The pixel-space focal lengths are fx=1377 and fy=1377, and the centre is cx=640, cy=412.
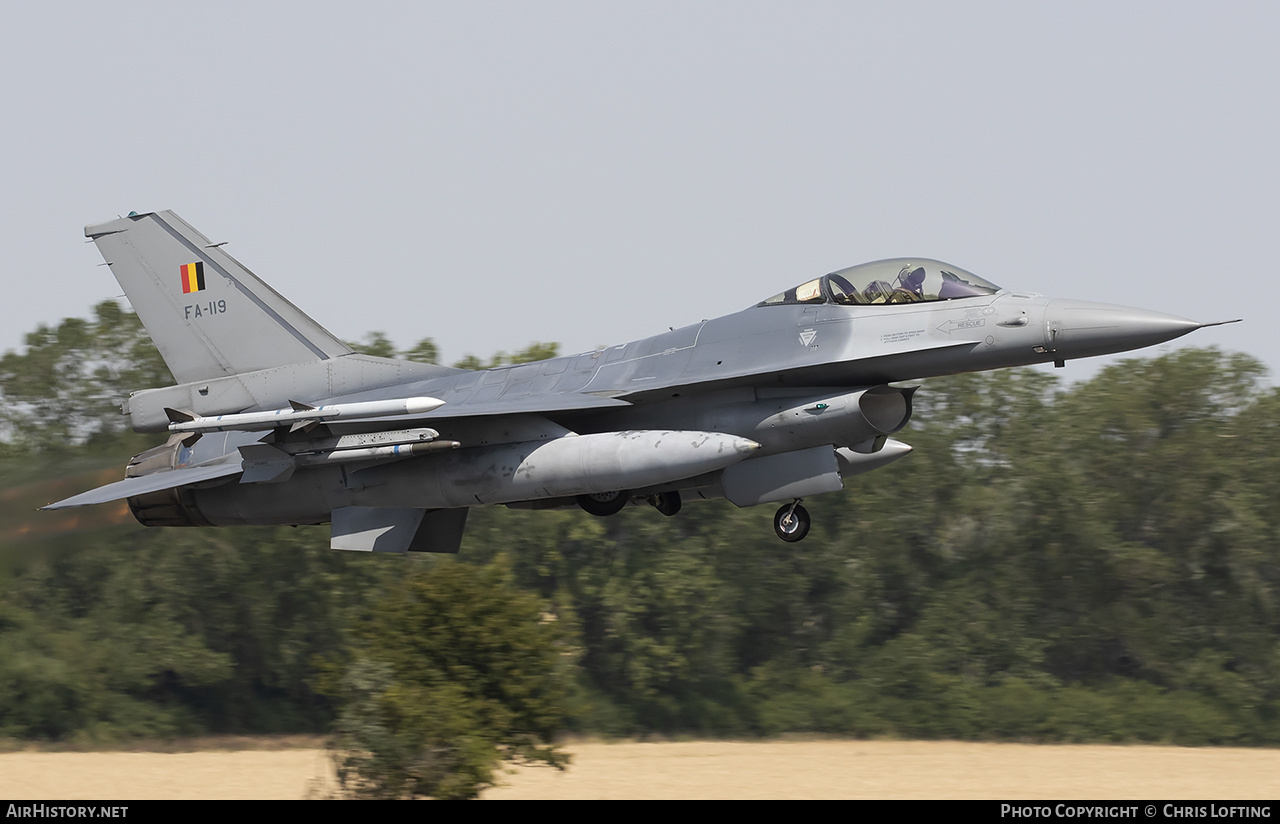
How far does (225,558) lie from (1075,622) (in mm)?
26102

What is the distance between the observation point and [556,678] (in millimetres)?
21328

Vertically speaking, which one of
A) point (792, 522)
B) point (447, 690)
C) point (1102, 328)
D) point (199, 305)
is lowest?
point (447, 690)

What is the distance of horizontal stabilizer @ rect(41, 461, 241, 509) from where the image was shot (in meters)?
17.1

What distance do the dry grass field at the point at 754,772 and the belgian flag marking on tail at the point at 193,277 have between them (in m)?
7.07

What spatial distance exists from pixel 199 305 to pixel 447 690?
635 cm

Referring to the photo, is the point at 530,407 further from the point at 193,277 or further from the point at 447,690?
the point at 193,277

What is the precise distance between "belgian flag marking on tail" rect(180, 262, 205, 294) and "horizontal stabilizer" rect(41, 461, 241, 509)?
2761 mm

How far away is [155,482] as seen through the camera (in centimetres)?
1752

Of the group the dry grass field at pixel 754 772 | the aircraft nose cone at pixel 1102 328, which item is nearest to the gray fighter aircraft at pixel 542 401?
Result: the aircraft nose cone at pixel 1102 328

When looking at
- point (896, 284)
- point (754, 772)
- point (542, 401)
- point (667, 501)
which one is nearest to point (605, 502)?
point (667, 501)

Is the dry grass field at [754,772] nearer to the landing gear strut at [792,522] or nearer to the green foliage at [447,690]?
the green foliage at [447,690]

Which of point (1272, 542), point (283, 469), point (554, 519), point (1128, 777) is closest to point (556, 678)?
point (283, 469)

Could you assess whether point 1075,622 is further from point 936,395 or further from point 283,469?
point 283,469

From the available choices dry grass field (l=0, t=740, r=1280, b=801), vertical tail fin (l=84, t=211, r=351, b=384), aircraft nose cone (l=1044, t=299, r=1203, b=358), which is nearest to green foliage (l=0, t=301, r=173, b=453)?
dry grass field (l=0, t=740, r=1280, b=801)
